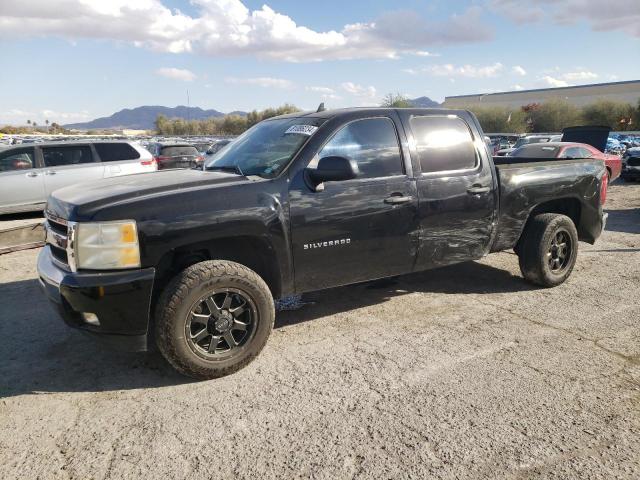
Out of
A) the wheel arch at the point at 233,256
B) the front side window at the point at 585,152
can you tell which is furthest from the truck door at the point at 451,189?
the front side window at the point at 585,152

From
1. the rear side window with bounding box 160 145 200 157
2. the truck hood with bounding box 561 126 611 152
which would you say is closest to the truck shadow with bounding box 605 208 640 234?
the truck hood with bounding box 561 126 611 152

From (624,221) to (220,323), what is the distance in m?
9.03

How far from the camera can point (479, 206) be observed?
455cm

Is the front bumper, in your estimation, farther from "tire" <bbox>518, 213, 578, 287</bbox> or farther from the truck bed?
"tire" <bbox>518, 213, 578, 287</bbox>

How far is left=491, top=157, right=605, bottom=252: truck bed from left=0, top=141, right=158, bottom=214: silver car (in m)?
7.81

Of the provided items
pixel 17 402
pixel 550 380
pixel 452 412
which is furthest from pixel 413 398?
pixel 17 402

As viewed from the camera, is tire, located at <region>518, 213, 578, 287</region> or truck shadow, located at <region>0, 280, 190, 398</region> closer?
truck shadow, located at <region>0, 280, 190, 398</region>

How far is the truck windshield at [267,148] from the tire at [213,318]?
2.92 feet

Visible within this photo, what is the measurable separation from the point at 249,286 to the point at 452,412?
1539 mm

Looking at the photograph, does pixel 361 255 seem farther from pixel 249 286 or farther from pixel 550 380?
pixel 550 380

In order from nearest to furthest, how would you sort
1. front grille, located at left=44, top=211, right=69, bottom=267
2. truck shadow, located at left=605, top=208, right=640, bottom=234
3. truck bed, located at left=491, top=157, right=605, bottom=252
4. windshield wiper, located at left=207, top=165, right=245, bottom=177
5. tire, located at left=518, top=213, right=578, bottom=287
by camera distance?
front grille, located at left=44, top=211, right=69, bottom=267 < windshield wiper, located at left=207, top=165, right=245, bottom=177 < truck bed, located at left=491, top=157, right=605, bottom=252 < tire, located at left=518, top=213, right=578, bottom=287 < truck shadow, located at left=605, top=208, right=640, bottom=234

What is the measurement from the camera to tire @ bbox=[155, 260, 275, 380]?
3145 millimetres

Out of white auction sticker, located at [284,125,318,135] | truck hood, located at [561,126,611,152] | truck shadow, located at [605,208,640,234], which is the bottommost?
truck shadow, located at [605,208,640,234]

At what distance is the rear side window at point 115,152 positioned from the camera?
33.0 ft
